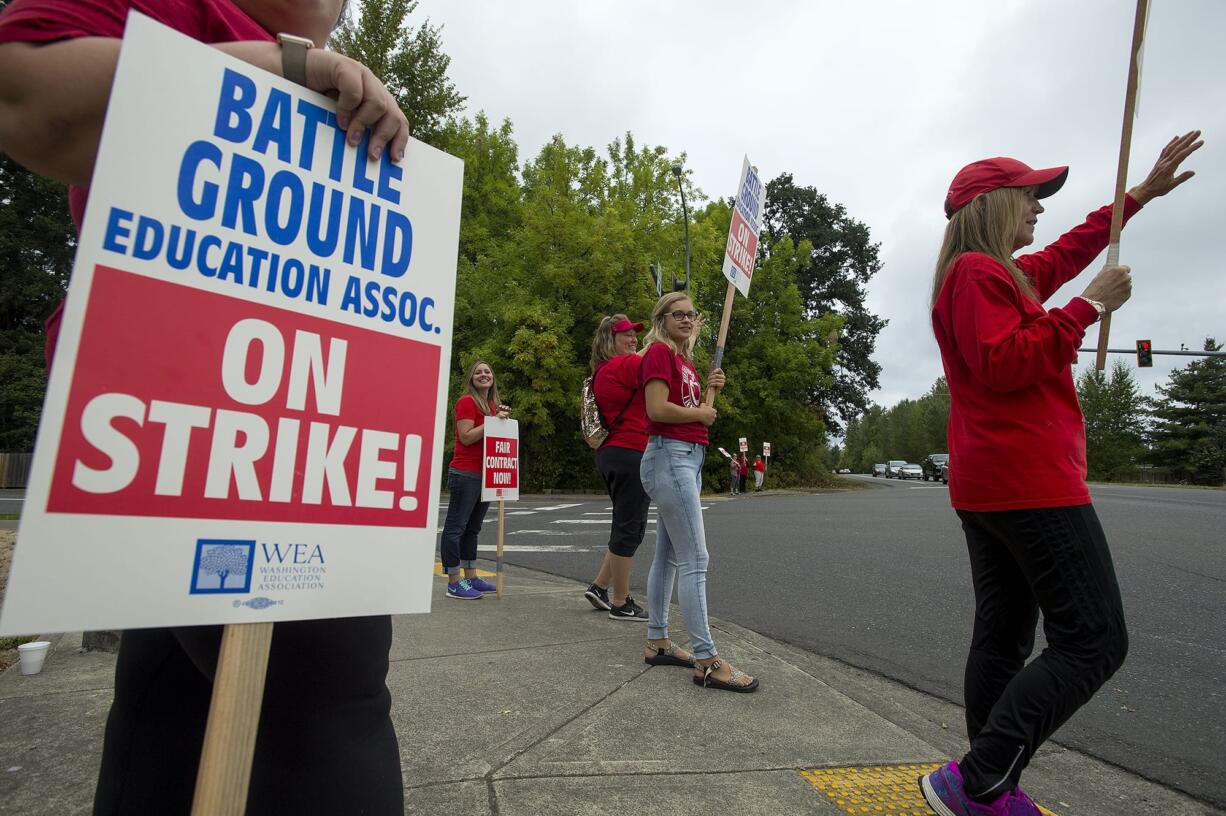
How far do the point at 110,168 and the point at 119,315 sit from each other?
0.19m

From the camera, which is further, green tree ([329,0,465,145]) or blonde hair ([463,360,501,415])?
green tree ([329,0,465,145])

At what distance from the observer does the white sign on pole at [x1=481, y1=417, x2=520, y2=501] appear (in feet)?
17.5

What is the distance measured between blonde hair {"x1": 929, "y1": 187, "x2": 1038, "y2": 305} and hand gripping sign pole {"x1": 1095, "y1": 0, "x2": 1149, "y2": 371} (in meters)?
0.23

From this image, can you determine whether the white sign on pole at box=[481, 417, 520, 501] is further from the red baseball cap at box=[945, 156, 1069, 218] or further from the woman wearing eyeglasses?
the red baseball cap at box=[945, 156, 1069, 218]

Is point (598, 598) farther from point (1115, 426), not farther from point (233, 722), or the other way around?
point (1115, 426)

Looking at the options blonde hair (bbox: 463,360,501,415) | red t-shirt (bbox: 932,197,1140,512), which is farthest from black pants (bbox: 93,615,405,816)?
blonde hair (bbox: 463,360,501,415)

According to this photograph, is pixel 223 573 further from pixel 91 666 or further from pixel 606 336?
pixel 606 336

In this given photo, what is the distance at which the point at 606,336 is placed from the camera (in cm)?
464

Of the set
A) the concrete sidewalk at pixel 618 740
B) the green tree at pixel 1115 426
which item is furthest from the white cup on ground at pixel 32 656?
Result: the green tree at pixel 1115 426

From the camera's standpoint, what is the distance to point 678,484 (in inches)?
127

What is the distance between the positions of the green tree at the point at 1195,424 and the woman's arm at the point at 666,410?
6483 centimetres

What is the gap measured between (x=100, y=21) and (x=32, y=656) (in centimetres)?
318

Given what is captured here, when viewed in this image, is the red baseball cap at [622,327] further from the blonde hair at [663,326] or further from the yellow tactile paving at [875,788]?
the yellow tactile paving at [875,788]

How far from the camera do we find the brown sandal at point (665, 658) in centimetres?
336
